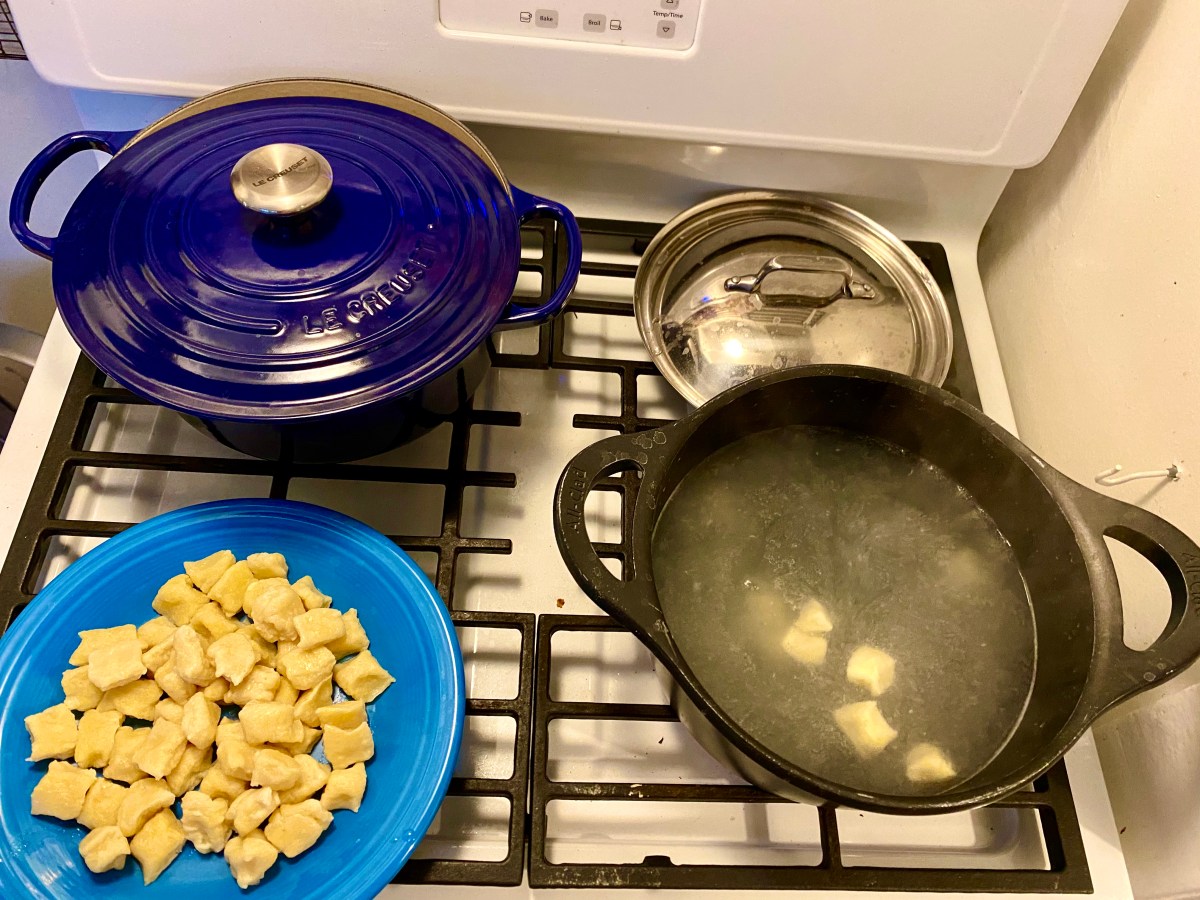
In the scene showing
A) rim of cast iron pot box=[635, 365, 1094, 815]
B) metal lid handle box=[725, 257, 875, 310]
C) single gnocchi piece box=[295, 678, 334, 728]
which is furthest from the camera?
metal lid handle box=[725, 257, 875, 310]

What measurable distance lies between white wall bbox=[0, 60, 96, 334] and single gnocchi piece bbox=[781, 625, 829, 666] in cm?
88

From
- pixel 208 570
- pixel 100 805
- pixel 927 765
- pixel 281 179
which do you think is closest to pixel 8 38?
pixel 281 179

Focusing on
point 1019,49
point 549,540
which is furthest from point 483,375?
point 1019,49

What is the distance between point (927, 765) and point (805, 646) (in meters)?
0.10

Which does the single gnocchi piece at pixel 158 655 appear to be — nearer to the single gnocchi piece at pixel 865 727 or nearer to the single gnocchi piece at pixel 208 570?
the single gnocchi piece at pixel 208 570

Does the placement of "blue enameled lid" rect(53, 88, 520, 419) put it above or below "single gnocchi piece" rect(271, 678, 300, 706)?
above

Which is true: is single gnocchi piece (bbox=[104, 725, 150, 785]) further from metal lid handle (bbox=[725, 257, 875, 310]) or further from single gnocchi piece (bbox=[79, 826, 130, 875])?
metal lid handle (bbox=[725, 257, 875, 310])

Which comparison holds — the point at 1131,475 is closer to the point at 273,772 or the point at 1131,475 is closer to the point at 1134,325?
the point at 1134,325

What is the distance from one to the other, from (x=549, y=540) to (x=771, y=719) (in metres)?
0.21

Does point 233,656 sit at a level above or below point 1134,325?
below

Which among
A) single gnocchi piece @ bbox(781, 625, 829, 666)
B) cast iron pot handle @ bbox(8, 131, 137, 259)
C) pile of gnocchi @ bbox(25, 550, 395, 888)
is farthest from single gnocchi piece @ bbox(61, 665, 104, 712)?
single gnocchi piece @ bbox(781, 625, 829, 666)

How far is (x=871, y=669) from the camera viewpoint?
20.2 inches

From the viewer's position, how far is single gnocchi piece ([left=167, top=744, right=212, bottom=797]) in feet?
1.51

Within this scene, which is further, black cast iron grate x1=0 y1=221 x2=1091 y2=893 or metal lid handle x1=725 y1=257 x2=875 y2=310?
metal lid handle x1=725 y1=257 x2=875 y2=310
